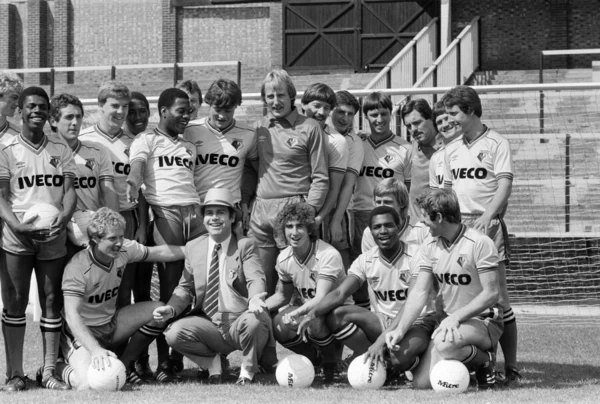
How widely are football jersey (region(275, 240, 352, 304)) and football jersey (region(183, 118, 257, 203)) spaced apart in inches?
26.3

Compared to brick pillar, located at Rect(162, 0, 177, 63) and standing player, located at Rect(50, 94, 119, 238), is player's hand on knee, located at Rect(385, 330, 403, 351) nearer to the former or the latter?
standing player, located at Rect(50, 94, 119, 238)

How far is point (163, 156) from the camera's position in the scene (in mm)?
7055

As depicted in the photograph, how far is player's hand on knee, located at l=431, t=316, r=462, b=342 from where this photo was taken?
6.14 m

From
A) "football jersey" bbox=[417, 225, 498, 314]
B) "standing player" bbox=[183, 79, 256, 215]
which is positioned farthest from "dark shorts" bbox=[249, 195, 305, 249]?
"football jersey" bbox=[417, 225, 498, 314]

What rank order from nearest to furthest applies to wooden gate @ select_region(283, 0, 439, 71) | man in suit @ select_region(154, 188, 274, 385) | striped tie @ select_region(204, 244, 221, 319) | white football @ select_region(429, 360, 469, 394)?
white football @ select_region(429, 360, 469, 394)
man in suit @ select_region(154, 188, 274, 385)
striped tie @ select_region(204, 244, 221, 319)
wooden gate @ select_region(283, 0, 439, 71)

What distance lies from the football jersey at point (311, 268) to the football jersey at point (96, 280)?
0.99m

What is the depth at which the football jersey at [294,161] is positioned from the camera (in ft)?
23.6

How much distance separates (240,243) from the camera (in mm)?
6871

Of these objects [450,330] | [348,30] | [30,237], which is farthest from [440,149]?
[348,30]

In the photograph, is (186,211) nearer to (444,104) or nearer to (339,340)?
(339,340)

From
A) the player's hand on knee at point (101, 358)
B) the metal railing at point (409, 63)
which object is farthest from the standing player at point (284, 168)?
the metal railing at point (409, 63)

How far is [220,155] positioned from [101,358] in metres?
1.77

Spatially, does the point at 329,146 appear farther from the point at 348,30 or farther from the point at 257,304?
the point at 348,30

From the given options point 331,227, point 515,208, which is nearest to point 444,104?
point 331,227
